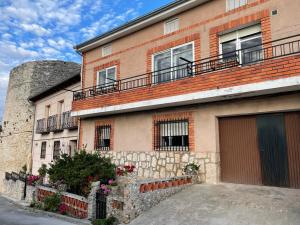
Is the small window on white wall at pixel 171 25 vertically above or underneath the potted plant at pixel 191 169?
above

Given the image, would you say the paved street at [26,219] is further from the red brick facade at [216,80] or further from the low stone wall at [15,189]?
the red brick facade at [216,80]

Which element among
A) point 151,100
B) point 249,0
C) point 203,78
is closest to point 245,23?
point 249,0

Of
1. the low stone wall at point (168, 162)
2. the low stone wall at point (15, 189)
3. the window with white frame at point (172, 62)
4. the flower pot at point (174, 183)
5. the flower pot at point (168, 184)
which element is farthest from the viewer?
the low stone wall at point (15, 189)

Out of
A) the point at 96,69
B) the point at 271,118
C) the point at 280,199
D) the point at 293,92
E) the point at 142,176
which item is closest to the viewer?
the point at 280,199

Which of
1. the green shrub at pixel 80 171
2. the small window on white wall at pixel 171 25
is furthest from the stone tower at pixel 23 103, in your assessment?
the small window on white wall at pixel 171 25

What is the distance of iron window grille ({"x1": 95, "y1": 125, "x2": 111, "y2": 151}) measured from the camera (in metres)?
14.0

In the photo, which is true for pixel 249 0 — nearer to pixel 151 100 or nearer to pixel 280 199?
pixel 151 100

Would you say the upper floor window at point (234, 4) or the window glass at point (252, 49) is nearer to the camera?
the window glass at point (252, 49)

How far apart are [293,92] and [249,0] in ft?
12.2

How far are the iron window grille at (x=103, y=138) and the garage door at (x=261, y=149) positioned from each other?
246 inches

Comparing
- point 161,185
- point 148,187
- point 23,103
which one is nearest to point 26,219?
point 148,187

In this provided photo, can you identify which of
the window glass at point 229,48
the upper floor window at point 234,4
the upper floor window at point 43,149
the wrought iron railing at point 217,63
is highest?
the upper floor window at point 234,4

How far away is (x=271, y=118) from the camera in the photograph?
886 cm

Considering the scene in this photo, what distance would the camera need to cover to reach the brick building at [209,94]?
841 centimetres
